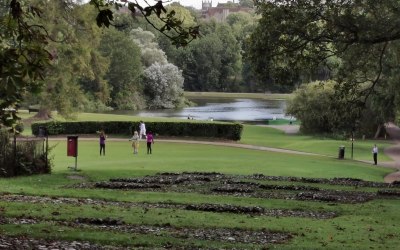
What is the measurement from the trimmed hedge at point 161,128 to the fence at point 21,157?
25.3 m

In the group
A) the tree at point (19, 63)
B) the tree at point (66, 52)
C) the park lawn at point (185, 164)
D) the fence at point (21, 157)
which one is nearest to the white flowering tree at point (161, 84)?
the tree at point (66, 52)

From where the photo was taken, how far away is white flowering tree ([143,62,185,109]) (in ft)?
336

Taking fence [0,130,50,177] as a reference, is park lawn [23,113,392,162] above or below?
below

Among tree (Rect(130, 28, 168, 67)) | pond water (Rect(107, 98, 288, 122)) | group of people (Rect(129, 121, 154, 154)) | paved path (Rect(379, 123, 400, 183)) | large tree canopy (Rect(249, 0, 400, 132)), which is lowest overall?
paved path (Rect(379, 123, 400, 183))

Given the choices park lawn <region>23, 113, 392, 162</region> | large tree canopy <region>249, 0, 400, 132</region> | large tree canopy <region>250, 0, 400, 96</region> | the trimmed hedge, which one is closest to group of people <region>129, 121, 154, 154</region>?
the trimmed hedge

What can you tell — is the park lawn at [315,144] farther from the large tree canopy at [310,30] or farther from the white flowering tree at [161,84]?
the white flowering tree at [161,84]

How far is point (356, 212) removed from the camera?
609 inches

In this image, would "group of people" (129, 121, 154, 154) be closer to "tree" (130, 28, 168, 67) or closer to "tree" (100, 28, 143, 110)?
"tree" (100, 28, 143, 110)

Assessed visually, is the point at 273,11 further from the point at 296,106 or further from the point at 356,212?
the point at 296,106

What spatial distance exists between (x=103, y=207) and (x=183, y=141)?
105 ft

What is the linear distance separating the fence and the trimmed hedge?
83.1ft

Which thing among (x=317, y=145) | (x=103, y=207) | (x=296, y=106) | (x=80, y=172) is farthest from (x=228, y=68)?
(x=103, y=207)

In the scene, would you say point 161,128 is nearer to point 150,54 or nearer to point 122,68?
point 122,68

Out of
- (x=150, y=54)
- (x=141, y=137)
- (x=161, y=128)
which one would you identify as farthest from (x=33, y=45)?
(x=150, y=54)
